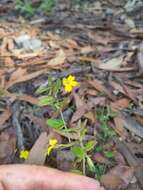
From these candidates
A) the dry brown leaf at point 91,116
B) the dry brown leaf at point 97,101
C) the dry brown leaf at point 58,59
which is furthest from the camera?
the dry brown leaf at point 58,59

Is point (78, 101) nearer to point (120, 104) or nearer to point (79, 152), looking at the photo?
point (120, 104)

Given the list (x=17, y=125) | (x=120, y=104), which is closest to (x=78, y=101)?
(x=120, y=104)

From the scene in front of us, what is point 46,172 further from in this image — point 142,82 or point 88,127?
point 142,82

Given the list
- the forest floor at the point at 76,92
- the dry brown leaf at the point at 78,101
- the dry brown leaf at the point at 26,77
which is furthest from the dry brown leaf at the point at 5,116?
the dry brown leaf at the point at 78,101

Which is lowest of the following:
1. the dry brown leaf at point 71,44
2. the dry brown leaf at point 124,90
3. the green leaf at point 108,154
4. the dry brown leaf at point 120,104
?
the green leaf at point 108,154

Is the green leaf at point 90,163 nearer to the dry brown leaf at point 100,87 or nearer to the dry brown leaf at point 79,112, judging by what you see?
the dry brown leaf at point 79,112

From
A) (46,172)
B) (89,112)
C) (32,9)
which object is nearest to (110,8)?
(32,9)

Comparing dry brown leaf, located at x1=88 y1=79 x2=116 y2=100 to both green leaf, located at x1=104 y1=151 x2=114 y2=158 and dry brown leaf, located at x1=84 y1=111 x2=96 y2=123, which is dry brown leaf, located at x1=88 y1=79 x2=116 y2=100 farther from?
green leaf, located at x1=104 y1=151 x2=114 y2=158
